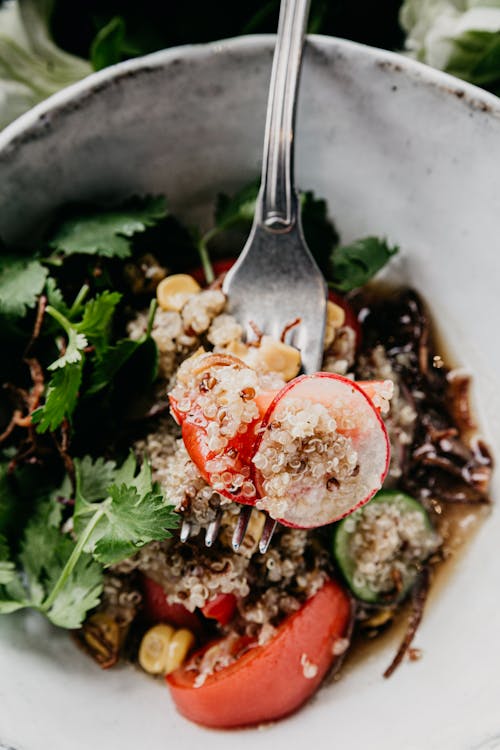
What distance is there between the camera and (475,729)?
1.46 metres

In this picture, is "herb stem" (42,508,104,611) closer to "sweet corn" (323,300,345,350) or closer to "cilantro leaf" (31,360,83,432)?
"cilantro leaf" (31,360,83,432)

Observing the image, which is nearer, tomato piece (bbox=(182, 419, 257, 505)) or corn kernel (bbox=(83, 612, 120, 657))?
tomato piece (bbox=(182, 419, 257, 505))

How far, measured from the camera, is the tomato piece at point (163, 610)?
68.0 inches

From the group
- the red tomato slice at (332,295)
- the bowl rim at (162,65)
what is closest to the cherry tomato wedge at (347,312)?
the red tomato slice at (332,295)

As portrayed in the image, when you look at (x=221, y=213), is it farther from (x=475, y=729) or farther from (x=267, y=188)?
(x=475, y=729)

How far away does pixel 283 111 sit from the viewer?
62.1 inches

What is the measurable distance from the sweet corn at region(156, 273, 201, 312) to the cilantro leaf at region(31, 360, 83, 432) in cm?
30

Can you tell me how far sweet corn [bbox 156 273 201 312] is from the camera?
171 centimetres

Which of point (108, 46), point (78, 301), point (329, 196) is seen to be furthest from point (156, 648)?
point (108, 46)

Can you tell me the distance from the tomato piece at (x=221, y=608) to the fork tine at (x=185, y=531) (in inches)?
8.1

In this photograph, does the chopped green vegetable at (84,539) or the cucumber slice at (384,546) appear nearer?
the chopped green vegetable at (84,539)

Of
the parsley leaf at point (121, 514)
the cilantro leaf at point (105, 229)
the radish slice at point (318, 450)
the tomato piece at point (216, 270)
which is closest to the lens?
the radish slice at point (318, 450)

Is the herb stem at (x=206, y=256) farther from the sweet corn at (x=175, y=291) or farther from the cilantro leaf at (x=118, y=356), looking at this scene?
the cilantro leaf at (x=118, y=356)

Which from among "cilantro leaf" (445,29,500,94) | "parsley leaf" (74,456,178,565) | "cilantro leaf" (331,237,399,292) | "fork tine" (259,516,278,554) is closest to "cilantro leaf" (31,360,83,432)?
"parsley leaf" (74,456,178,565)
